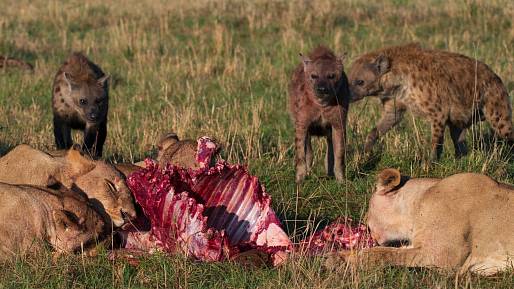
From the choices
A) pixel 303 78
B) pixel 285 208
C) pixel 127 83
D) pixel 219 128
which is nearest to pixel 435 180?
pixel 285 208

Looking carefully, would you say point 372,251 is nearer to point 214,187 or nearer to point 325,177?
point 214,187

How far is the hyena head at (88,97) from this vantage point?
8.08 metres

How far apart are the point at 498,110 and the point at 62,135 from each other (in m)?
3.72

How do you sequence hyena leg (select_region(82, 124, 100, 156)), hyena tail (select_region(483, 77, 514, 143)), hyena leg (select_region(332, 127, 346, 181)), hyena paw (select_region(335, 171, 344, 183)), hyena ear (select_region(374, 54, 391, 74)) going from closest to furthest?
1. hyena paw (select_region(335, 171, 344, 183))
2. hyena leg (select_region(332, 127, 346, 181))
3. hyena leg (select_region(82, 124, 100, 156))
4. hyena tail (select_region(483, 77, 514, 143))
5. hyena ear (select_region(374, 54, 391, 74))

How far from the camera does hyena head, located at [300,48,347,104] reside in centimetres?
706

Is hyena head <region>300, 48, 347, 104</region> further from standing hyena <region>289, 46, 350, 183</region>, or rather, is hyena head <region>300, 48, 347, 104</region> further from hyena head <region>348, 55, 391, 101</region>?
hyena head <region>348, 55, 391, 101</region>

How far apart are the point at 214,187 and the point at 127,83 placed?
6459mm

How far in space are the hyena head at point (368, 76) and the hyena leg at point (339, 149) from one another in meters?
1.54

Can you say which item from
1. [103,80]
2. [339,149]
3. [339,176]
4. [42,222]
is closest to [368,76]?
[339,149]

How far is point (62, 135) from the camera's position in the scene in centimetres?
804

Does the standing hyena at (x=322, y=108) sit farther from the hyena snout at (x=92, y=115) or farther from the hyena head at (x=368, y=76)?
the hyena snout at (x=92, y=115)

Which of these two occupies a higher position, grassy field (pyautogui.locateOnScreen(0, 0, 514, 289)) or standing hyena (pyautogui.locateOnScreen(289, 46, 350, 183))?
standing hyena (pyautogui.locateOnScreen(289, 46, 350, 183))

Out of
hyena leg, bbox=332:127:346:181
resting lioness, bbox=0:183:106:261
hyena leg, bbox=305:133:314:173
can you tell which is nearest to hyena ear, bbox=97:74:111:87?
hyena leg, bbox=305:133:314:173

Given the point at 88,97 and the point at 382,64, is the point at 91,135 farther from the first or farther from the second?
the point at 382,64
